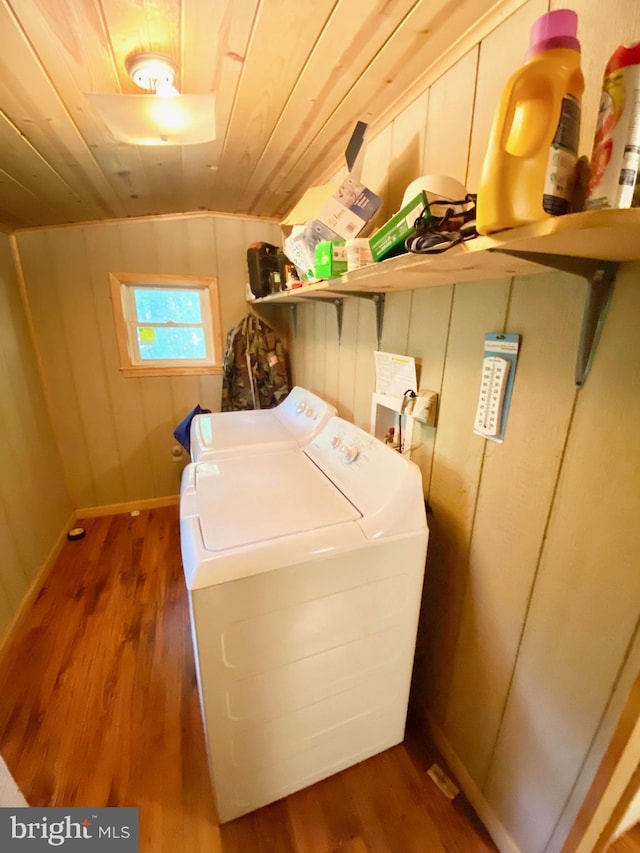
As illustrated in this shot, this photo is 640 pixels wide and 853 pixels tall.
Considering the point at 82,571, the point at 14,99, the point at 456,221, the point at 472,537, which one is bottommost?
the point at 82,571

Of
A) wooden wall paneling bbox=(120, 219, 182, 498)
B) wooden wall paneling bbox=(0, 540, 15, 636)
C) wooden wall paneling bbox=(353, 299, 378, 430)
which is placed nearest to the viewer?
wooden wall paneling bbox=(353, 299, 378, 430)

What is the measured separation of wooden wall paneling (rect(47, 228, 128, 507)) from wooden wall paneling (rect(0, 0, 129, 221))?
83 cm

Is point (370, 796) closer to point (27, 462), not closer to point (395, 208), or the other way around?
point (395, 208)

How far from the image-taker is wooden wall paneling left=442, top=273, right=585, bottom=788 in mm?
750

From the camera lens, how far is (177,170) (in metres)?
1.57

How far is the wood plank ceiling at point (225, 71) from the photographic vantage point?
729 millimetres

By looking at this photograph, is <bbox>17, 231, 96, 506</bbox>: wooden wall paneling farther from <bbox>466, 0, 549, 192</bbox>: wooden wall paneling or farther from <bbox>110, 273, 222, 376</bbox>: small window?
<bbox>466, 0, 549, 192</bbox>: wooden wall paneling

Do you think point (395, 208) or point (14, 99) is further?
point (395, 208)

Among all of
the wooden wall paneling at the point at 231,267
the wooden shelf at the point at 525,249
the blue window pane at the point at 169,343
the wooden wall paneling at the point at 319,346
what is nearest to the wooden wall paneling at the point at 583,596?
the wooden shelf at the point at 525,249

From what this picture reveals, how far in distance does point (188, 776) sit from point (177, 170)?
2380 millimetres

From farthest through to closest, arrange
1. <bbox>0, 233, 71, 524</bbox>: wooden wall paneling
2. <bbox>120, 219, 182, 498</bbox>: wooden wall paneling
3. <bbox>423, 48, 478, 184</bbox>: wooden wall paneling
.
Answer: <bbox>120, 219, 182, 498</bbox>: wooden wall paneling
<bbox>0, 233, 71, 524</bbox>: wooden wall paneling
<bbox>423, 48, 478, 184</bbox>: wooden wall paneling

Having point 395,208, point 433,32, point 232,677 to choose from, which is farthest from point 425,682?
point 433,32

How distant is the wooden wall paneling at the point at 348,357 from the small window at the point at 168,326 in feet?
4.38

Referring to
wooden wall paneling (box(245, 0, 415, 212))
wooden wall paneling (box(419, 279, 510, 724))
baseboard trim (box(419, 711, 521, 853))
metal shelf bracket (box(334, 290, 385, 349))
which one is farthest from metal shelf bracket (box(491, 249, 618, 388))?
baseboard trim (box(419, 711, 521, 853))
